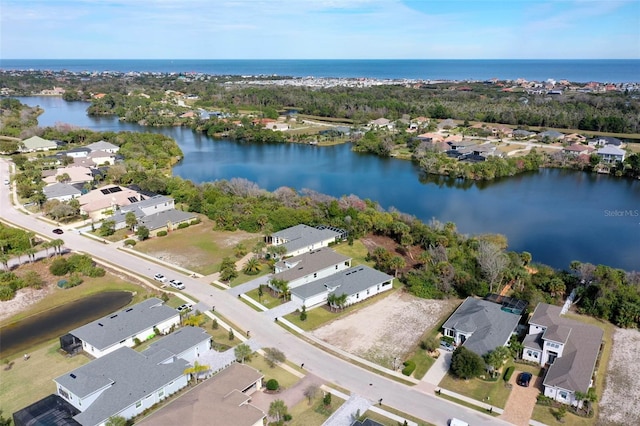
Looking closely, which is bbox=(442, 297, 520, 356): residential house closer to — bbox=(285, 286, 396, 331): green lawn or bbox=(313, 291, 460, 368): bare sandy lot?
bbox=(313, 291, 460, 368): bare sandy lot

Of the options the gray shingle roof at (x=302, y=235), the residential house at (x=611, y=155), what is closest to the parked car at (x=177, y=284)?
the gray shingle roof at (x=302, y=235)

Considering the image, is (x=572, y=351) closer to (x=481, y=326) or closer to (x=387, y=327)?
(x=481, y=326)

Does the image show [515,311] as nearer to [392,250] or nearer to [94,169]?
[392,250]

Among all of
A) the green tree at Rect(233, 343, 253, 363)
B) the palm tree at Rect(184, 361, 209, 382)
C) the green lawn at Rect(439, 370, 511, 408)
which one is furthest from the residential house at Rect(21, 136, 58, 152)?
the green lawn at Rect(439, 370, 511, 408)

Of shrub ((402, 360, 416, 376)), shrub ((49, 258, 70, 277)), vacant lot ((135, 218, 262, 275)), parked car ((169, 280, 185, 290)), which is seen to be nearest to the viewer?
shrub ((402, 360, 416, 376))

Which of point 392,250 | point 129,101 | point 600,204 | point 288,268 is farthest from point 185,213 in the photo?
point 129,101

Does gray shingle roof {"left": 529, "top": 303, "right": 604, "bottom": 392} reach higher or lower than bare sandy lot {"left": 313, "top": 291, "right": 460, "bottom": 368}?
higher

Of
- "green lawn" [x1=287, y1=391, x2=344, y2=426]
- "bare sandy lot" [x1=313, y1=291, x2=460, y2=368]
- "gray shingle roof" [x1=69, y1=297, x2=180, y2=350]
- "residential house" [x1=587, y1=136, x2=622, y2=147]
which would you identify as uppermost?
"residential house" [x1=587, y1=136, x2=622, y2=147]

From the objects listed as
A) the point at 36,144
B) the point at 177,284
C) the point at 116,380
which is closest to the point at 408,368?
the point at 116,380
